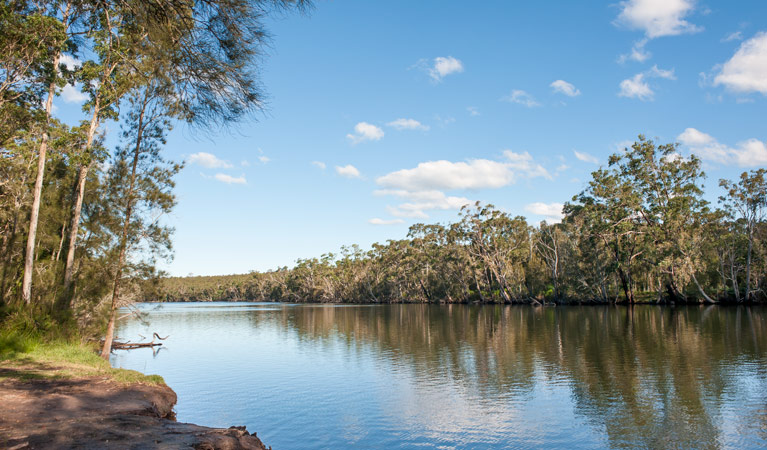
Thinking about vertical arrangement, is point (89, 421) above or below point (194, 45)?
below

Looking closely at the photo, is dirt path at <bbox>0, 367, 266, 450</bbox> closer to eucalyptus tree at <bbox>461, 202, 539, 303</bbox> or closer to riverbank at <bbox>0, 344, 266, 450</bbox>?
riverbank at <bbox>0, 344, 266, 450</bbox>

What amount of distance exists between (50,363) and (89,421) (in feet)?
25.1

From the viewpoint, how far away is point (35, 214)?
17.2 m

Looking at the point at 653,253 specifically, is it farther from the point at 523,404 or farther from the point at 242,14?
the point at 242,14

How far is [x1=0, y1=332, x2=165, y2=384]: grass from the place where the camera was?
43.7ft

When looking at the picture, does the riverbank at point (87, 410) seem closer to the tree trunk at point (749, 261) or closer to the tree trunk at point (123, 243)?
the tree trunk at point (123, 243)

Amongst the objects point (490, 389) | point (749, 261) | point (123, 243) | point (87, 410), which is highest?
point (123, 243)

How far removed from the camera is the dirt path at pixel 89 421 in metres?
7.80

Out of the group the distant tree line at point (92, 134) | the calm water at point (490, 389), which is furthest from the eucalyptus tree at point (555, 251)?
the distant tree line at point (92, 134)

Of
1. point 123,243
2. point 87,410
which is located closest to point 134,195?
point 123,243

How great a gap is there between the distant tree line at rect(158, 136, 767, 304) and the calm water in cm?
832

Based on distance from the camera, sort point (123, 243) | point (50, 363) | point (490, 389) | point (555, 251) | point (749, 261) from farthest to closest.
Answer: point (555, 251) → point (749, 261) → point (123, 243) → point (490, 389) → point (50, 363)

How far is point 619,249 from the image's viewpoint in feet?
195

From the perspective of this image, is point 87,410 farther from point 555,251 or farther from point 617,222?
point 555,251
